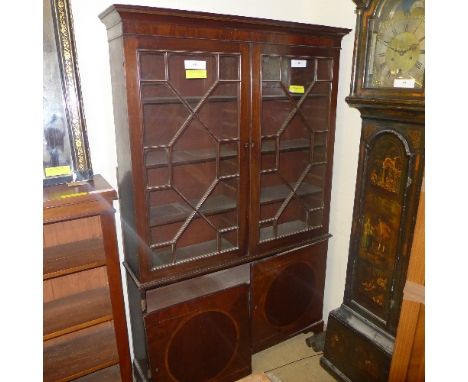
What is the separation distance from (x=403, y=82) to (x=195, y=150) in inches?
44.7

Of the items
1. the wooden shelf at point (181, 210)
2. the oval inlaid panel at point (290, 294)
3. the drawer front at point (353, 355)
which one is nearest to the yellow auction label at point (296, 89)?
the wooden shelf at point (181, 210)

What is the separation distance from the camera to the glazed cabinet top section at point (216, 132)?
1.61 meters

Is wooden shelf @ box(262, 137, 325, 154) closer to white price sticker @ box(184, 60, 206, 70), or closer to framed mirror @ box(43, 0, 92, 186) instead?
white price sticker @ box(184, 60, 206, 70)

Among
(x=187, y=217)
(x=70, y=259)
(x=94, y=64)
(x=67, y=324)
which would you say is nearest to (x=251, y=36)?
(x=94, y=64)

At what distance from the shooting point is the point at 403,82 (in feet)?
5.33

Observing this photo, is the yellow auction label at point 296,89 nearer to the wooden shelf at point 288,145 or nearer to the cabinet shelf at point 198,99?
the cabinet shelf at point 198,99

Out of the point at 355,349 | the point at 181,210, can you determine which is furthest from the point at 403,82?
the point at 355,349

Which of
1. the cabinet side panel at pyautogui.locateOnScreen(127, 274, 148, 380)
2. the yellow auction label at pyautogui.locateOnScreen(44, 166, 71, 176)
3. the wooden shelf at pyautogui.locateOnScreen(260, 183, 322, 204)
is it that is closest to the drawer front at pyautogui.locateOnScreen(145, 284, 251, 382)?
the cabinet side panel at pyautogui.locateOnScreen(127, 274, 148, 380)

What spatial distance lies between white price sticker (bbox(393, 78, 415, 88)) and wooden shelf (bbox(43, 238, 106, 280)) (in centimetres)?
160

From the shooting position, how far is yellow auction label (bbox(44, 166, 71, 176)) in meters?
1.58

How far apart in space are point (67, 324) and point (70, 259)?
30cm
